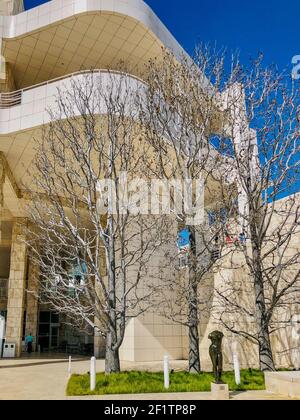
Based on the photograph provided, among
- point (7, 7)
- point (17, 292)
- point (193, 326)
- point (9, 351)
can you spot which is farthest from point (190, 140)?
point (9, 351)

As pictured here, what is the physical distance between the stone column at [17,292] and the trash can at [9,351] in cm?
25

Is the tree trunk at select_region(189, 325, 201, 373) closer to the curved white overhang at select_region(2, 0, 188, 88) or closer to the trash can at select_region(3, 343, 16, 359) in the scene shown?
the curved white overhang at select_region(2, 0, 188, 88)

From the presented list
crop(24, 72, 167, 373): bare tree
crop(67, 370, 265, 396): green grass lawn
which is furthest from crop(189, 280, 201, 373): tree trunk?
crop(24, 72, 167, 373): bare tree

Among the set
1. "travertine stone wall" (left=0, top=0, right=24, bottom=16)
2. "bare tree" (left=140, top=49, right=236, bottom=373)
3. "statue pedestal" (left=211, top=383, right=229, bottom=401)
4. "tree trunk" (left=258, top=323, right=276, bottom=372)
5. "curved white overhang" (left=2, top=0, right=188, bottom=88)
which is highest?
"travertine stone wall" (left=0, top=0, right=24, bottom=16)

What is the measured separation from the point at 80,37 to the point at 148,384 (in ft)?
49.5

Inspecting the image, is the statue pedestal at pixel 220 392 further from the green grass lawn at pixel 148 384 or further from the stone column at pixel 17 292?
the stone column at pixel 17 292

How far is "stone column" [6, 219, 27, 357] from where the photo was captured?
23.3 meters

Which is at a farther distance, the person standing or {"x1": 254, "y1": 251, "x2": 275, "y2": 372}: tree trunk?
the person standing

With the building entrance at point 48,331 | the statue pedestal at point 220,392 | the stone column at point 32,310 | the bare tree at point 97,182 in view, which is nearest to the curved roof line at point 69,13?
the bare tree at point 97,182

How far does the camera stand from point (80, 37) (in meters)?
18.2

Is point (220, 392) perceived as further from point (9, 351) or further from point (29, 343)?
point (29, 343)

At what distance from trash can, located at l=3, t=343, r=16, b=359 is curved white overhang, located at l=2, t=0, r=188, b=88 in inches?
585

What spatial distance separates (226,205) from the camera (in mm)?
13242
